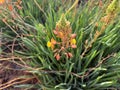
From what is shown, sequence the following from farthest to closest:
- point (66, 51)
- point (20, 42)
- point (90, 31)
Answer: point (20, 42), point (90, 31), point (66, 51)

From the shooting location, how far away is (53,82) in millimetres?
2098

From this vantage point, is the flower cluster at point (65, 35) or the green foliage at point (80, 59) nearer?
the flower cluster at point (65, 35)

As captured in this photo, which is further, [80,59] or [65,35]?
[80,59]

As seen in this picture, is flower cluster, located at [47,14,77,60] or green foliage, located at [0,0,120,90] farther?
green foliage, located at [0,0,120,90]

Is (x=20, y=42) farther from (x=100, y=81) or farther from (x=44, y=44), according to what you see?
(x=100, y=81)

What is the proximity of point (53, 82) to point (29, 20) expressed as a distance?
79 cm

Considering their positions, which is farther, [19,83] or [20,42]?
[20,42]

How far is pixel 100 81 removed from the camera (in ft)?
6.68

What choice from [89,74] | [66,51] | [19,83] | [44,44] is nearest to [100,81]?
[89,74]

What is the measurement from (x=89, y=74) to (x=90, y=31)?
1.31 ft

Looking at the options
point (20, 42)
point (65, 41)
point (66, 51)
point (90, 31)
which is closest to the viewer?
point (65, 41)

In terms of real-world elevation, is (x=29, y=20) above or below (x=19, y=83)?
above

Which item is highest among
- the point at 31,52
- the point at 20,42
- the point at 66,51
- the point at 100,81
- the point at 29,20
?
the point at 29,20

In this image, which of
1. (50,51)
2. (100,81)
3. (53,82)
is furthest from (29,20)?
(100,81)
